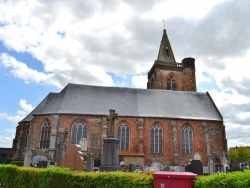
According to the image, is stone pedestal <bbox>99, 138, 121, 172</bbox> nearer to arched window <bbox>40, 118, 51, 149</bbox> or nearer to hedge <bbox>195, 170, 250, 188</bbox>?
hedge <bbox>195, 170, 250, 188</bbox>

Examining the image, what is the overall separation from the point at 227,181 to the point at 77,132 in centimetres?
2382

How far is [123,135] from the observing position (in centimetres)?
2792

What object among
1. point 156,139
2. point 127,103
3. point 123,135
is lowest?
point 156,139

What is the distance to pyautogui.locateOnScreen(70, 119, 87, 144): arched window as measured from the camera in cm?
2688

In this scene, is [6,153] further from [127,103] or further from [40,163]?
[127,103]

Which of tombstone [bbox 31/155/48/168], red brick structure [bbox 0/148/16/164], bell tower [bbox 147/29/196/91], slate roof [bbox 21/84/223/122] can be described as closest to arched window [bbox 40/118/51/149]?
slate roof [bbox 21/84/223/122]

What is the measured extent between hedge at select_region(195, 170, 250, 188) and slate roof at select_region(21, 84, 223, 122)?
918 inches

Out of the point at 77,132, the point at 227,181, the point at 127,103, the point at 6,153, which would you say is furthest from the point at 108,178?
the point at 6,153

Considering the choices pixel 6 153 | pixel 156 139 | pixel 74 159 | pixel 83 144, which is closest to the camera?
pixel 74 159

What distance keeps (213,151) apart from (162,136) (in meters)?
6.49

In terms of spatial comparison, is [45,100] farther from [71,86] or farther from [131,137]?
[131,137]

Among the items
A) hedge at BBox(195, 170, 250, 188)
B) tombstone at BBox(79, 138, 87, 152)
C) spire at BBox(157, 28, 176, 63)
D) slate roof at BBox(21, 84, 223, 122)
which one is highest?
spire at BBox(157, 28, 176, 63)

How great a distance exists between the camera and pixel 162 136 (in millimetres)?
28219

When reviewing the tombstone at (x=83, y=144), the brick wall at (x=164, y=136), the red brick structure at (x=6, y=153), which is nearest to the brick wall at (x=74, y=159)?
the brick wall at (x=164, y=136)
